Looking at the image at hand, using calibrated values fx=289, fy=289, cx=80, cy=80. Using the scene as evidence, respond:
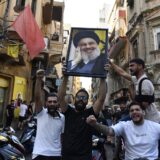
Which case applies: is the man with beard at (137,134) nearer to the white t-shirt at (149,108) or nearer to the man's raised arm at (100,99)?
the white t-shirt at (149,108)

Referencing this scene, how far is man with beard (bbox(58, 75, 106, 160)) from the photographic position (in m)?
3.71

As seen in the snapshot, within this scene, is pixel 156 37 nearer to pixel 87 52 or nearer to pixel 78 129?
pixel 87 52

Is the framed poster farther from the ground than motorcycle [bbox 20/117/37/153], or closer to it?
farther from the ground

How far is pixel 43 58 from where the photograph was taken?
63.4ft

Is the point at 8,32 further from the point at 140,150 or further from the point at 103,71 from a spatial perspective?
the point at 140,150

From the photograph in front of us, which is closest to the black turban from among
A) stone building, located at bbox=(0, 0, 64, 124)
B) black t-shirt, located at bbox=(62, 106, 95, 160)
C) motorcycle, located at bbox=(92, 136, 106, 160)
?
black t-shirt, located at bbox=(62, 106, 95, 160)

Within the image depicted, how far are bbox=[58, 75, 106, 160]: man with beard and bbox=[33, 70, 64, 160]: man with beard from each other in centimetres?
11

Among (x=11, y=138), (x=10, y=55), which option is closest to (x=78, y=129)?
(x=11, y=138)

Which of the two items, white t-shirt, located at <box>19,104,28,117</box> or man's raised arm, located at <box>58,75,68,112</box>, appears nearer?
man's raised arm, located at <box>58,75,68,112</box>

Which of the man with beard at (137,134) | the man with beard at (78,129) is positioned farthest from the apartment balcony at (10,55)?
the man with beard at (137,134)

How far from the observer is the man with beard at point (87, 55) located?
432cm

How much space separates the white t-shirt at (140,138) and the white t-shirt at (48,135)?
0.84m

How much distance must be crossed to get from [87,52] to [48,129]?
4.44 ft

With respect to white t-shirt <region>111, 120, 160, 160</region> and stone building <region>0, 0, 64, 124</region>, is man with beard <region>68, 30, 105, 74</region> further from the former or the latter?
stone building <region>0, 0, 64, 124</region>
